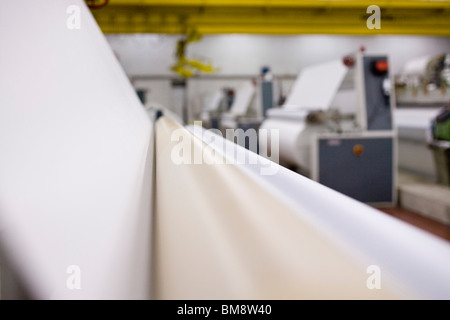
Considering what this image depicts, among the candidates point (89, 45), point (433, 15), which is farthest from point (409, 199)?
point (433, 15)

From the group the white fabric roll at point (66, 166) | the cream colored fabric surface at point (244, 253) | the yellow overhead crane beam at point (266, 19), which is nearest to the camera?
the cream colored fabric surface at point (244, 253)

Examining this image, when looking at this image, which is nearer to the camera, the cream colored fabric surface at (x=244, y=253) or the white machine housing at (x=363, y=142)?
the cream colored fabric surface at (x=244, y=253)

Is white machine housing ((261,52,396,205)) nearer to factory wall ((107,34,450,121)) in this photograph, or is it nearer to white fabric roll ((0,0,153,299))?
white fabric roll ((0,0,153,299))

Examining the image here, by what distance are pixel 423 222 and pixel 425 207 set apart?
0.60 ft

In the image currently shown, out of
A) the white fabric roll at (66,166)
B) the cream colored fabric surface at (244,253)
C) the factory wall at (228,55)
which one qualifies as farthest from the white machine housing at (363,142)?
the factory wall at (228,55)

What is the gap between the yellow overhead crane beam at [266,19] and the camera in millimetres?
5637

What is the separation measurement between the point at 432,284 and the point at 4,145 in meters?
0.51

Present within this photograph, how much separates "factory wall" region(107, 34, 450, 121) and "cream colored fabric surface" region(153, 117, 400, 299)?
293 inches

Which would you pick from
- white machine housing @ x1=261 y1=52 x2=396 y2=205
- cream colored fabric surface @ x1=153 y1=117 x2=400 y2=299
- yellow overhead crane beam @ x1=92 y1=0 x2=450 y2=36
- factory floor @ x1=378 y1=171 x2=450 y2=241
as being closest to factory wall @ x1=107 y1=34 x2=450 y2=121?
yellow overhead crane beam @ x1=92 y1=0 x2=450 y2=36

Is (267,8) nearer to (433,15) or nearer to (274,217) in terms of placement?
(433,15)

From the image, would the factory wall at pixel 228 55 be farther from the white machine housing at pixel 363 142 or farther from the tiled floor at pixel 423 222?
the tiled floor at pixel 423 222

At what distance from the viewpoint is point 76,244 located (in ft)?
1.39

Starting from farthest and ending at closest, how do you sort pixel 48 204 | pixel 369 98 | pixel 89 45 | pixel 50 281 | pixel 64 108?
pixel 369 98, pixel 89 45, pixel 64 108, pixel 48 204, pixel 50 281
